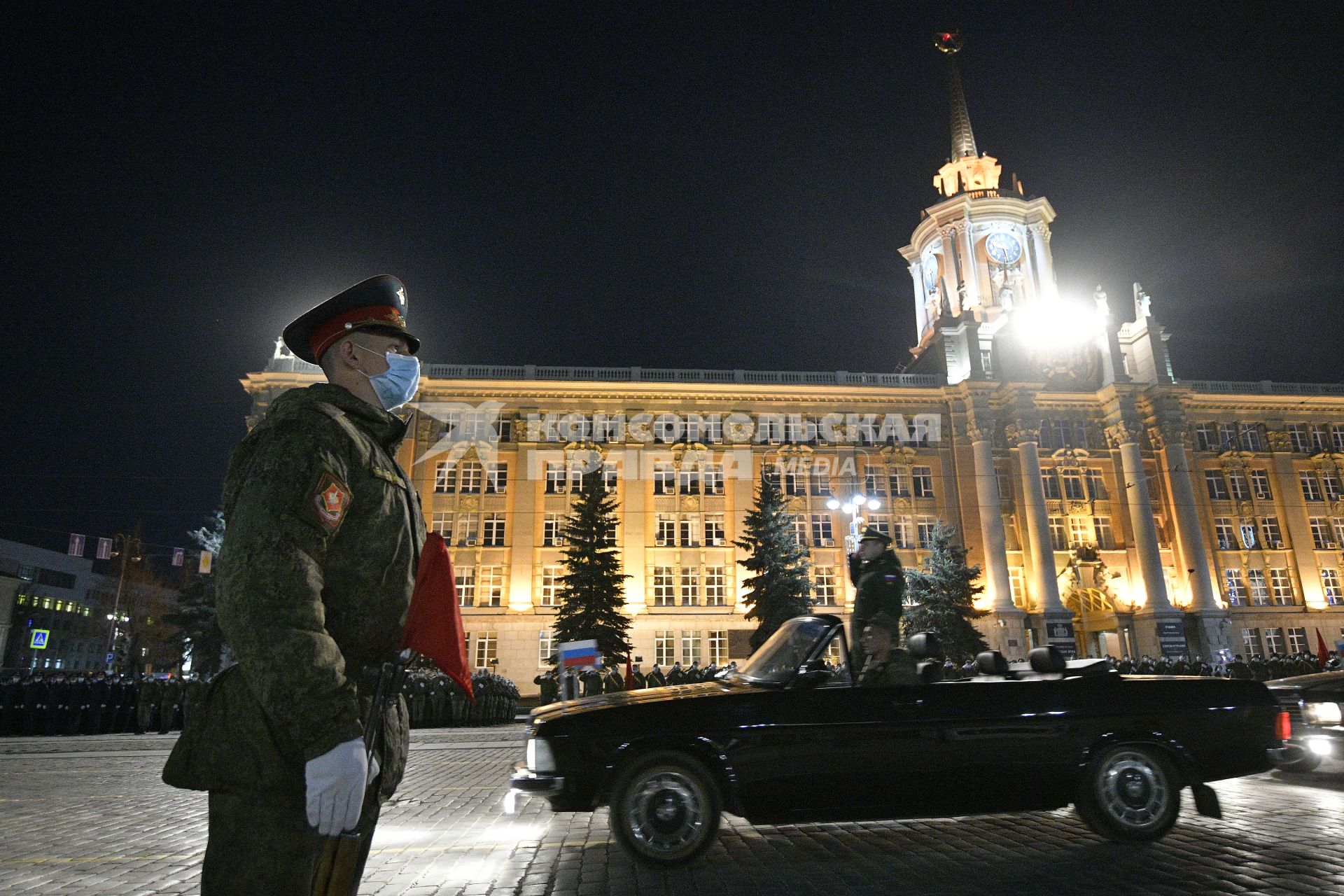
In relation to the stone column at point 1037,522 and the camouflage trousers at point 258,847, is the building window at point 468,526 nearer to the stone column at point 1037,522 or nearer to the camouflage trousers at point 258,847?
the stone column at point 1037,522

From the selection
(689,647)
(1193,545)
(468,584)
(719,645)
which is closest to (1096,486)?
(1193,545)

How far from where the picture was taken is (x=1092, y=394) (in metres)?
47.4

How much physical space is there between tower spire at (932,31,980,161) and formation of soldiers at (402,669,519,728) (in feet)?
217

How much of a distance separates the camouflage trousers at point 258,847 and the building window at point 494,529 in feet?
136

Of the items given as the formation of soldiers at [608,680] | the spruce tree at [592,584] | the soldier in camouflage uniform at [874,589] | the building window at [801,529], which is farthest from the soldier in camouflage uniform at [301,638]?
the building window at [801,529]

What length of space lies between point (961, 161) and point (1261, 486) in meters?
36.8

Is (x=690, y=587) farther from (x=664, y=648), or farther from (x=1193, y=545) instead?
(x=1193, y=545)

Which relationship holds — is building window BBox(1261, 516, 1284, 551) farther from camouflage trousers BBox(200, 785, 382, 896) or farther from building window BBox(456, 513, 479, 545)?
camouflage trousers BBox(200, 785, 382, 896)

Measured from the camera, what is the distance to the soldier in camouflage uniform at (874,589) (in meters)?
6.12

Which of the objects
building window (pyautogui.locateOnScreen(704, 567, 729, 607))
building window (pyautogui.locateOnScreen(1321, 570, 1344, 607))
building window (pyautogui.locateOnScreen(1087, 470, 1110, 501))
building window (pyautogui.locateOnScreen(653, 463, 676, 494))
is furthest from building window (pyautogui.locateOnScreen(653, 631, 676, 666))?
building window (pyautogui.locateOnScreen(1321, 570, 1344, 607))

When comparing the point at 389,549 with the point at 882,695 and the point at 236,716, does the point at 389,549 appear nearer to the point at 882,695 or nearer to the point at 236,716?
the point at 236,716

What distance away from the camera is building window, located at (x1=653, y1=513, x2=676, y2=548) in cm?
4259

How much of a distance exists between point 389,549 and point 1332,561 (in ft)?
194

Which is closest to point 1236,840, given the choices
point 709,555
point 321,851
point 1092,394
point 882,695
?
point 882,695
